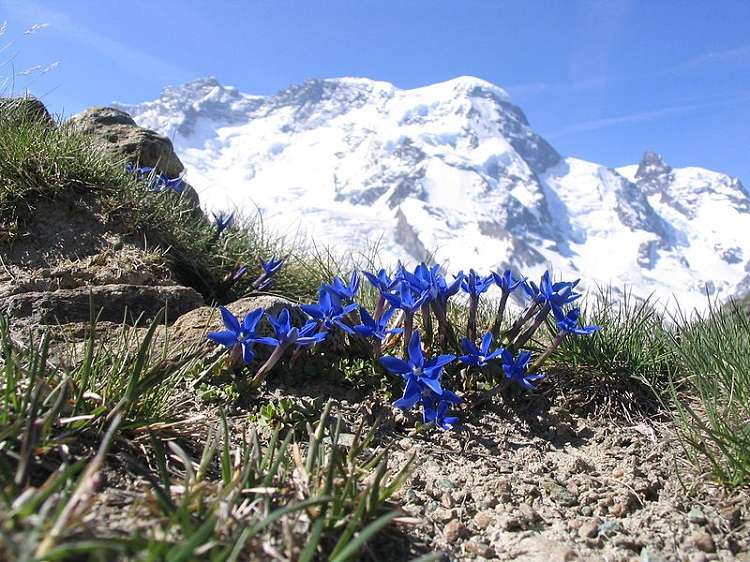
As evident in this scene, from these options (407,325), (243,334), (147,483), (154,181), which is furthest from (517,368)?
(154,181)

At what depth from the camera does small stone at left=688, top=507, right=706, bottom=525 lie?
6.94ft

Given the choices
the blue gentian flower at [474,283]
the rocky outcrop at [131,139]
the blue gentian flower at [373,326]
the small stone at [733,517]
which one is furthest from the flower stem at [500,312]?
the rocky outcrop at [131,139]

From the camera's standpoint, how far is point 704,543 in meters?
2.00

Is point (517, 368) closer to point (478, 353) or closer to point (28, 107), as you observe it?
point (478, 353)

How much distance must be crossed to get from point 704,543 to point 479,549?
75 centimetres

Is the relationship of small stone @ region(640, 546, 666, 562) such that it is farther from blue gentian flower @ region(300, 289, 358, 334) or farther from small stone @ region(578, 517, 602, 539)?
blue gentian flower @ region(300, 289, 358, 334)

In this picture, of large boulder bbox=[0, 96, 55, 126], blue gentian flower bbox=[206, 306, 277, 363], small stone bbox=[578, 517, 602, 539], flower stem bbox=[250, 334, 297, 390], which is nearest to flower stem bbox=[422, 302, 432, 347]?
flower stem bbox=[250, 334, 297, 390]

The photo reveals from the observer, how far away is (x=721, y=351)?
282cm

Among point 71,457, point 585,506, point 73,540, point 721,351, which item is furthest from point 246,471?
point 721,351

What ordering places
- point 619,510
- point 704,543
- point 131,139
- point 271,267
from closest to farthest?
point 704,543 < point 619,510 < point 271,267 < point 131,139

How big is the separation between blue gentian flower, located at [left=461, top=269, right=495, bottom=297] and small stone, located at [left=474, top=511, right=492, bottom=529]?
128 centimetres

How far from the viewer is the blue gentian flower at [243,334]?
259cm

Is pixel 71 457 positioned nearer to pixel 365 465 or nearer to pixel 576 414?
pixel 365 465

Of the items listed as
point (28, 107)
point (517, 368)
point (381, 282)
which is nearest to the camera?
point (517, 368)
